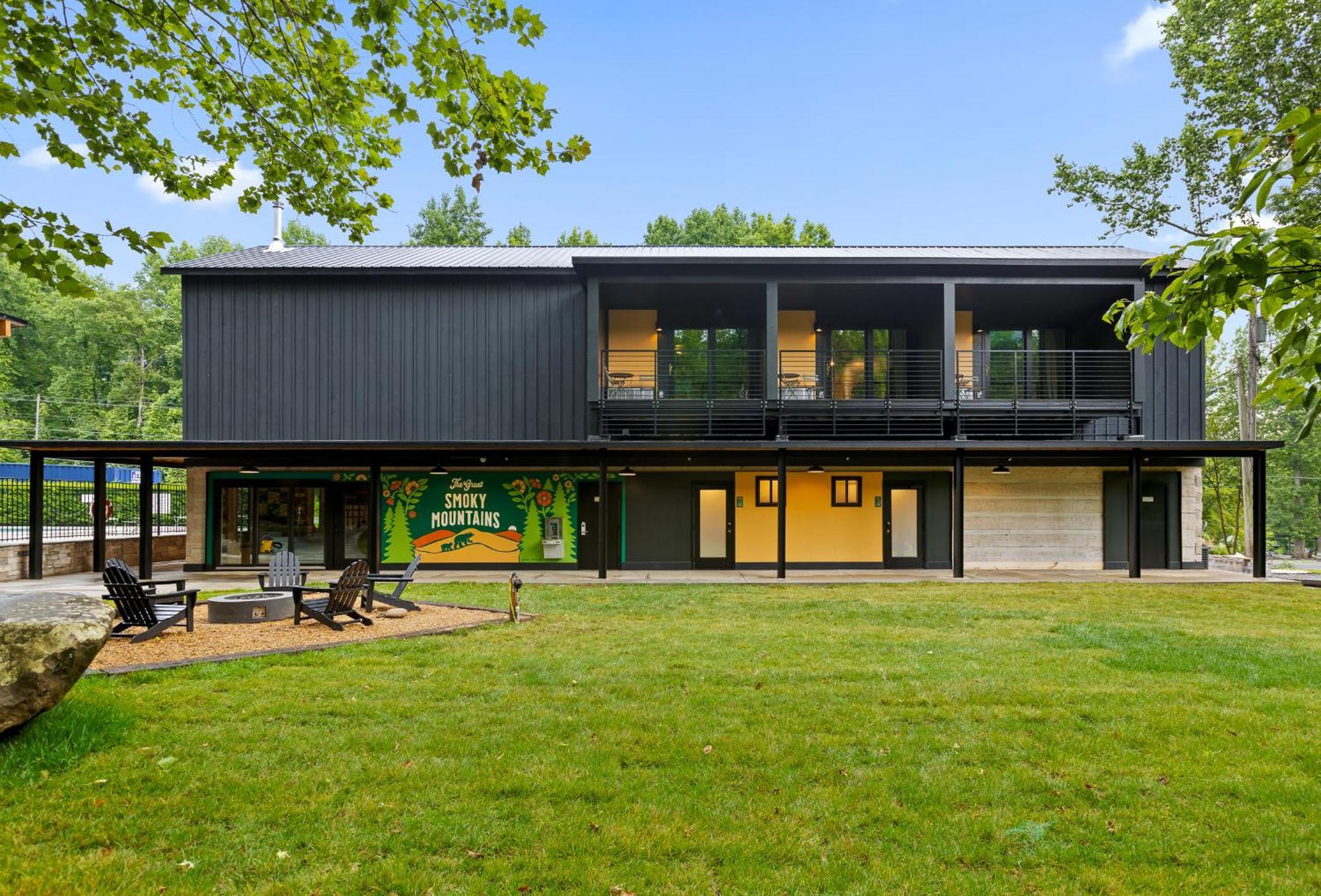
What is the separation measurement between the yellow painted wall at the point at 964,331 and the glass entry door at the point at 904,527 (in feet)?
12.2

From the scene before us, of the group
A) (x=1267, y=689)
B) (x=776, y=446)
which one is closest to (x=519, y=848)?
(x=1267, y=689)

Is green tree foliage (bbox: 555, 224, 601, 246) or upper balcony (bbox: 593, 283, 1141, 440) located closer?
upper balcony (bbox: 593, 283, 1141, 440)

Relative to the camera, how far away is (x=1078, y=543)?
1698cm

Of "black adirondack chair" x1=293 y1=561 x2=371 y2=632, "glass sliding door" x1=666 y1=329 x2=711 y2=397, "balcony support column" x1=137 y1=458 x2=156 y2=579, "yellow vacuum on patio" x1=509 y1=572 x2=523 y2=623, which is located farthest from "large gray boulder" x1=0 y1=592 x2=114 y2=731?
"glass sliding door" x1=666 y1=329 x2=711 y2=397

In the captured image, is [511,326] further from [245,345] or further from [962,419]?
[962,419]

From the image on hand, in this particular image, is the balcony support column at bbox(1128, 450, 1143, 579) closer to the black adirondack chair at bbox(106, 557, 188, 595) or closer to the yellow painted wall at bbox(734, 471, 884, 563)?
the yellow painted wall at bbox(734, 471, 884, 563)

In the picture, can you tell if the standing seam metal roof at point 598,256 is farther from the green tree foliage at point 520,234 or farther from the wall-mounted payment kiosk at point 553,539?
the green tree foliage at point 520,234

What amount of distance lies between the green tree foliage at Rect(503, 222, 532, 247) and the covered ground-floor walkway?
86.0ft

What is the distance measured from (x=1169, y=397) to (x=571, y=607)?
1529 centimetres

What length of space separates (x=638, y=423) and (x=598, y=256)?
149 inches

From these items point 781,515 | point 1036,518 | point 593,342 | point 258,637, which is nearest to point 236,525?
point 593,342

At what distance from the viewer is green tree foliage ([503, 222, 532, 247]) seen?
39.9m

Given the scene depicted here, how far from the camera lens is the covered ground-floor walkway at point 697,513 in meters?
16.4

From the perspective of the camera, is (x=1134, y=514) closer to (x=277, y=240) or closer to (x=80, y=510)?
(x=277, y=240)
